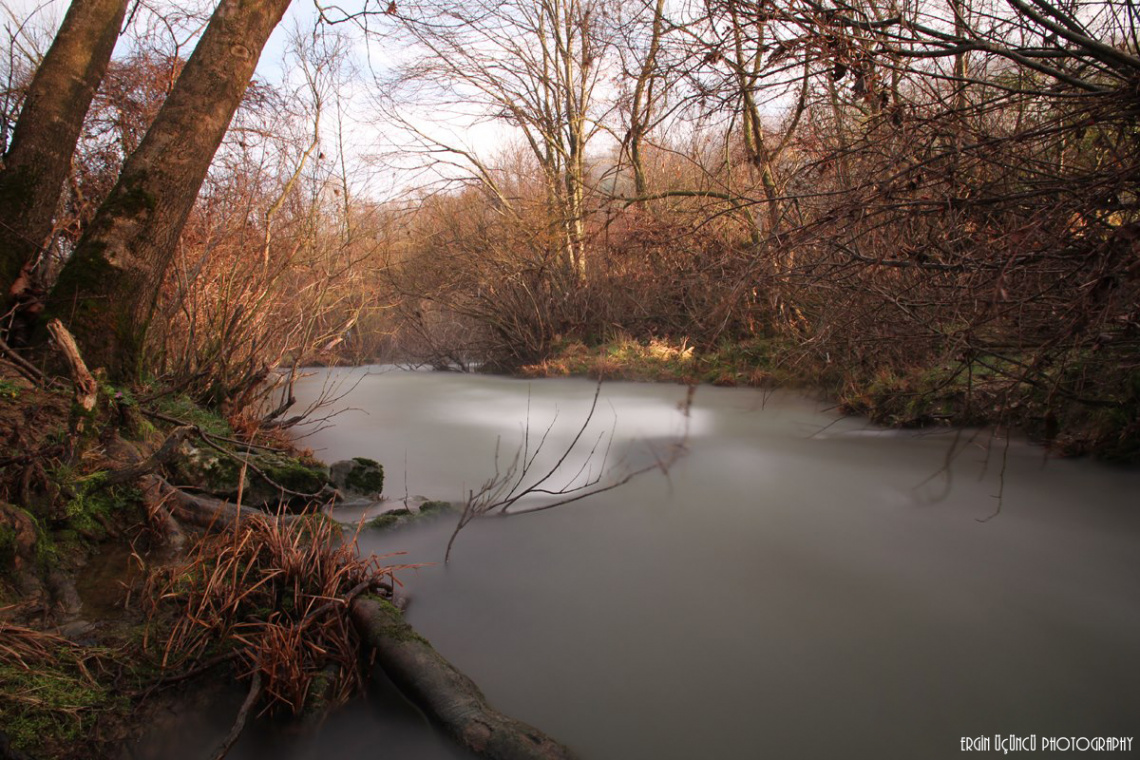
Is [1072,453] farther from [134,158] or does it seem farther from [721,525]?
[134,158]

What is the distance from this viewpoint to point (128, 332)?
4371mm

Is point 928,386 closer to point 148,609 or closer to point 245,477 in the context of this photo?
point 245,477

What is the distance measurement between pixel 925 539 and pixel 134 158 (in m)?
5.72

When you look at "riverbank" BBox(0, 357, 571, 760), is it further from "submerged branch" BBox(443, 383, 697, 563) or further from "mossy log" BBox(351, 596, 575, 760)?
"submerged branch" BBox(443, 383, 697, 563)

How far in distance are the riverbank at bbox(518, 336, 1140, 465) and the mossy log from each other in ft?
7.08

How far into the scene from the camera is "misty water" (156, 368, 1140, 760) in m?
2.47

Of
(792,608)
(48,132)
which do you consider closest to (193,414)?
(48,132)

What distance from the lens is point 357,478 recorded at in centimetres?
509

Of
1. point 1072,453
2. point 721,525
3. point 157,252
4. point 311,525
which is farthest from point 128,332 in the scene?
point 1072,453

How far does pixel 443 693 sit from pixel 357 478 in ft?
9.86

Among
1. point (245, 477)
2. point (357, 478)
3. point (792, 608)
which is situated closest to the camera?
point (792, 608)

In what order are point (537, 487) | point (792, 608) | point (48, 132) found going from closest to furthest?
point (792, 608) → point (48, 132) → point (537, 487)

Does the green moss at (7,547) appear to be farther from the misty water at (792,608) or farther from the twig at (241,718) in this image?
the misty water at (792,608)

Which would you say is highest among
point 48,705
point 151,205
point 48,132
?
point 48,132
